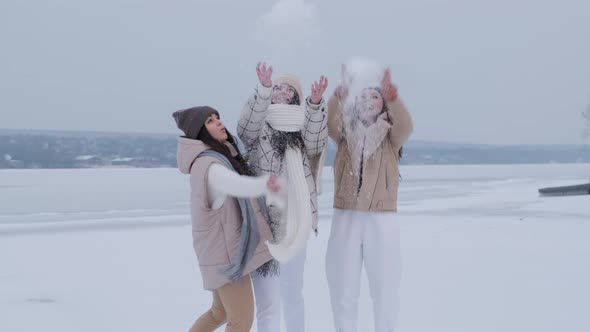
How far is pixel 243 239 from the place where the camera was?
2.79m

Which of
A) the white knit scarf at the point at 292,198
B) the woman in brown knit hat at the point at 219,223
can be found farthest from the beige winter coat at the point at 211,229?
the white knit scarf at the point at 292,198

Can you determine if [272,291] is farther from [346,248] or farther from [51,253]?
[51,253]

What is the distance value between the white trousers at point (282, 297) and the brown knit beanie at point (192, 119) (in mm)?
764

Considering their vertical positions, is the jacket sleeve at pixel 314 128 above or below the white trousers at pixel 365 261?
above

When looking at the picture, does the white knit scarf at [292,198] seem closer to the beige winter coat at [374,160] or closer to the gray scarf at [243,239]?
the gray scarf at [243,239]

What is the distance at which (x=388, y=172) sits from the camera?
341 centimetres

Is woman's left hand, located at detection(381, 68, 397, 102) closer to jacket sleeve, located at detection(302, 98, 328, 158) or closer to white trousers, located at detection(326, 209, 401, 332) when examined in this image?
jacket sleeve, located at detection(302, 98, 328, 158)

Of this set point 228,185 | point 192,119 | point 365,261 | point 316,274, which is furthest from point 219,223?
point 316,274

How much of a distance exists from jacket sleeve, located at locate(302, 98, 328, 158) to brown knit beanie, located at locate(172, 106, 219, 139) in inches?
22.1

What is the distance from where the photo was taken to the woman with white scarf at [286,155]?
3.04 m

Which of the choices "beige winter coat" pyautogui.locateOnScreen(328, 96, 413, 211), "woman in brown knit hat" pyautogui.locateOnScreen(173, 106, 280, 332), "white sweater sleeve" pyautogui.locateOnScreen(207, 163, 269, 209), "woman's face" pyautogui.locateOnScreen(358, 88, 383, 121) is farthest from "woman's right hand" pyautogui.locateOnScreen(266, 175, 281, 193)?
"woman's face" pyautogui.locateOnScreen(358, 88, 383, 121)

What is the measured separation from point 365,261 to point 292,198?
65 cm

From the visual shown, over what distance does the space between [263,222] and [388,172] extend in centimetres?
84

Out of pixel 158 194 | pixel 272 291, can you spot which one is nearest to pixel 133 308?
pixel 272 291
